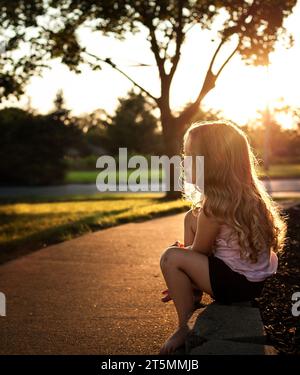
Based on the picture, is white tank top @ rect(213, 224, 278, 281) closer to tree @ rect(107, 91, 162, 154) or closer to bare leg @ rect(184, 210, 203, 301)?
bare leg @ rect(184, 210, 203, 301)

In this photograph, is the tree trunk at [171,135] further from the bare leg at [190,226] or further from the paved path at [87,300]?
the bare leg at [190,226]

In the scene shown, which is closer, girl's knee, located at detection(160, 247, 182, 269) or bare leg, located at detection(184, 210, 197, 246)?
girl's knee, located at detection(160, 247, 182, 269)

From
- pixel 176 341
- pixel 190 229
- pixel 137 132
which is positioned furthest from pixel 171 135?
pixel 137 132

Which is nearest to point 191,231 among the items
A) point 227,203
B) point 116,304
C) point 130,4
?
point 227,203

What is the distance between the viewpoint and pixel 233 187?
→ 3508 mm

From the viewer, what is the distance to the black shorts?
140 inches

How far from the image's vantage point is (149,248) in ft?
24.2

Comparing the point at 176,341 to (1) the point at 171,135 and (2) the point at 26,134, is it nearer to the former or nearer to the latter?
(1) the point at 171,135

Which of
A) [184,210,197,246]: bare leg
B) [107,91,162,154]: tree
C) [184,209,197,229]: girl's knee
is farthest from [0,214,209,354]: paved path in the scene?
[107,91,162,154]: tree

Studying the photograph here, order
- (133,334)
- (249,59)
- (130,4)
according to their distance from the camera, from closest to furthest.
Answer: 1. (133,334)
2. (130,4)
3. (249,59)

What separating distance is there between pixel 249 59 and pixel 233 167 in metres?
13.9

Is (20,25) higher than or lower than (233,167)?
higher

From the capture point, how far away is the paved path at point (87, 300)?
379 cm
